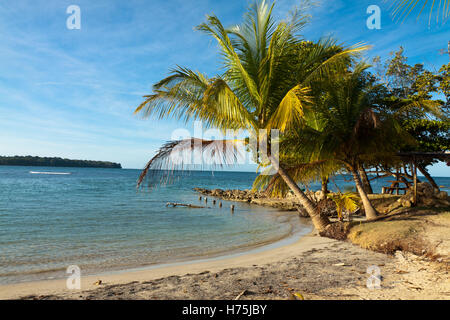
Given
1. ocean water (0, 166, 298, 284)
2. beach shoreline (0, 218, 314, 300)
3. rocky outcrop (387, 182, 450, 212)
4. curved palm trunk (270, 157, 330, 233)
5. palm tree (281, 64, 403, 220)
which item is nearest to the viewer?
beach shoreline (0, 218, 314, 300)

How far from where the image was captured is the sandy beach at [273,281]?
4363 mm

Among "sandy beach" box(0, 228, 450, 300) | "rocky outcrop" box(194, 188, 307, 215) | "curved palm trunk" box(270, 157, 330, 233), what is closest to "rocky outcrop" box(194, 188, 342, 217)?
"rocky outcrop" box(194, 188, 307, 215)

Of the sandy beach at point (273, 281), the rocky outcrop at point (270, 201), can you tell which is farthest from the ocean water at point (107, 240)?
the rocky outcrop at point (270, 201)

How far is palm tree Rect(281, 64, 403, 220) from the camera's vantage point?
9498 mm

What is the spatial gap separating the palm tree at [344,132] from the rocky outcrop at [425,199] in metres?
3.14

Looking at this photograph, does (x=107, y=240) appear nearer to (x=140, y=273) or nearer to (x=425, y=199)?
(x=140, y=273)

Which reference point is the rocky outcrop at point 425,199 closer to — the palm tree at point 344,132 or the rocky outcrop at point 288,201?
the palm tree at point 344,132

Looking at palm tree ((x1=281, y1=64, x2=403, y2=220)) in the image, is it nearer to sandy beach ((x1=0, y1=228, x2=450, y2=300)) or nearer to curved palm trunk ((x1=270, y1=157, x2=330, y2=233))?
curved palm trunk ((x1=270, y1=157, x2=330, y2=233))

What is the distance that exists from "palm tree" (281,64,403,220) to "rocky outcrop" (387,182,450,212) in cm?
314

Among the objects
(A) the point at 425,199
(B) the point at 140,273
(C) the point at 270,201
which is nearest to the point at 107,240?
(B) the point at 140,273

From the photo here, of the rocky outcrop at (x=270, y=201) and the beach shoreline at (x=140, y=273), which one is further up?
the beach shoreline at (x=140, y=273)

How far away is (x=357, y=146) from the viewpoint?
982 centimetres
